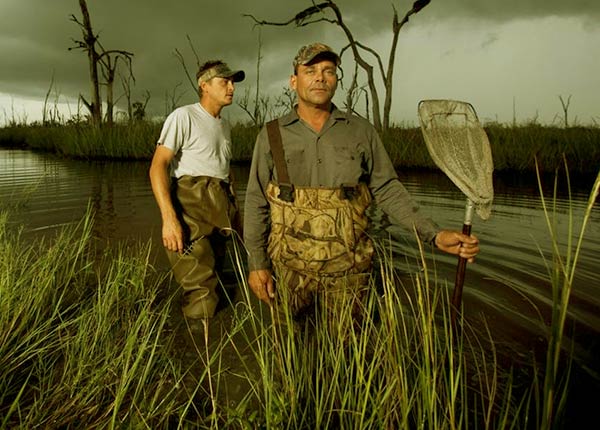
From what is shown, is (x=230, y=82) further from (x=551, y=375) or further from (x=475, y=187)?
(x=551, y=375)

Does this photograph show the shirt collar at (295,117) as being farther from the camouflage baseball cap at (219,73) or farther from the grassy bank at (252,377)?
the grassy bank at (252,377)

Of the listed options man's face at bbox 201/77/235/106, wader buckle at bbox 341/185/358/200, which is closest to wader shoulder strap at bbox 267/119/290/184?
wader buckle at bbox 341/185/358/200

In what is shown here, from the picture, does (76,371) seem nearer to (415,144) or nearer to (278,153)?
(278,153)

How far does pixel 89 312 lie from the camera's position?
8.95 feet

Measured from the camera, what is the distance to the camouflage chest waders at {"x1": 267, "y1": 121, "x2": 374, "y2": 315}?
9.04 feet

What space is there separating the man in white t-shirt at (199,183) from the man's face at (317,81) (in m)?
1.01

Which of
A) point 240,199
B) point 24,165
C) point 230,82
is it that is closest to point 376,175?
point 230,82

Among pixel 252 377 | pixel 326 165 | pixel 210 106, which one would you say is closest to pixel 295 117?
pixel 326 165

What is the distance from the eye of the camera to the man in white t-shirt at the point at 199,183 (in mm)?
3465

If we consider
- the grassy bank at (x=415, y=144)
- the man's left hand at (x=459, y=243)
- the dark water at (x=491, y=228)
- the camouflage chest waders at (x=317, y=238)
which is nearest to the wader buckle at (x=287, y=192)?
the camouflage chest waders at (x=317, y=238)

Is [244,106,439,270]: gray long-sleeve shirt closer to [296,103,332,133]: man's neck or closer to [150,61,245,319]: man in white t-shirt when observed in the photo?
[296,103,332,133]: man's neck

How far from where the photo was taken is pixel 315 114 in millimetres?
2850

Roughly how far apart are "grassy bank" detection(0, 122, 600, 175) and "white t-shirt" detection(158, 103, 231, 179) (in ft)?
28.9

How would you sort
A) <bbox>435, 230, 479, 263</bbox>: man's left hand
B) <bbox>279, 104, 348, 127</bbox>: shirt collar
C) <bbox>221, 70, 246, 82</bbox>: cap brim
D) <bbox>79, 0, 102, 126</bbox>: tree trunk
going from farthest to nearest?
<bbox>79, 0, 102, 126</bbox>: tree trunk → <bbox>221, 70, 246, 82</bbox>: cap brim → <bbox>279, 104, 348, 127</bbox>: shirt collar → <bbox>435, 230, 479, 263</bbox>: man's left hand
